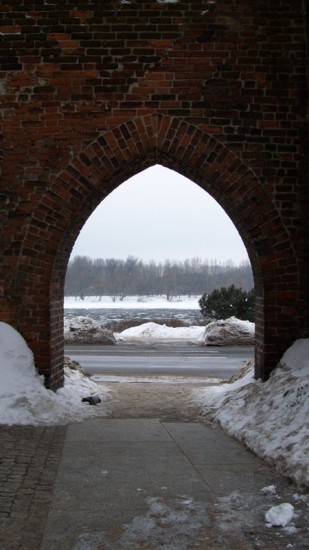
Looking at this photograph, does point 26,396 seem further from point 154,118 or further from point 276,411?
point 154,118

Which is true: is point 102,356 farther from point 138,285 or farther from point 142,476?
point 138,285

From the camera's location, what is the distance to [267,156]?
6.81 metres

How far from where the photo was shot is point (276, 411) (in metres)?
5.42

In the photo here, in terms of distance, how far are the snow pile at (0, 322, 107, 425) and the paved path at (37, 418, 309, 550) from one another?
0.55 m

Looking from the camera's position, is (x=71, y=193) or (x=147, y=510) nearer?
(x=147, y=510)

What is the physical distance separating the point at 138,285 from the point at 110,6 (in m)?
94.9

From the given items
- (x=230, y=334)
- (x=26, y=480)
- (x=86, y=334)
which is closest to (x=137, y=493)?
(x=26, y=480)

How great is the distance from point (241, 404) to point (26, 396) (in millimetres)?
2458

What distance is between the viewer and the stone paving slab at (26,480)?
11.1 ft

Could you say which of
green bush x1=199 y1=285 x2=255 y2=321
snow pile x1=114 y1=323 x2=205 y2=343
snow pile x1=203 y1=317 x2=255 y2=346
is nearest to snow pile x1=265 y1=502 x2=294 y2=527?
snow pile x1=203 y1=317 x2=255 y2=346

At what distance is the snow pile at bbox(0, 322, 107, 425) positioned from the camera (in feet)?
19.6

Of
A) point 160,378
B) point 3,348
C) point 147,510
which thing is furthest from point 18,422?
point 160,378

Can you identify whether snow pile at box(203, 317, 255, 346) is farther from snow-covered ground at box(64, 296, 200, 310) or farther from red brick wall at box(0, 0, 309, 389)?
snow-covered ground at box(64, 296, 200, 310)

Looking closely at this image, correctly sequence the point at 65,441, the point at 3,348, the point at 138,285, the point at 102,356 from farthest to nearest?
1. the point at 138,285
2. the point at 102,356
3. the point at 3,348
4. the point at 65,441
